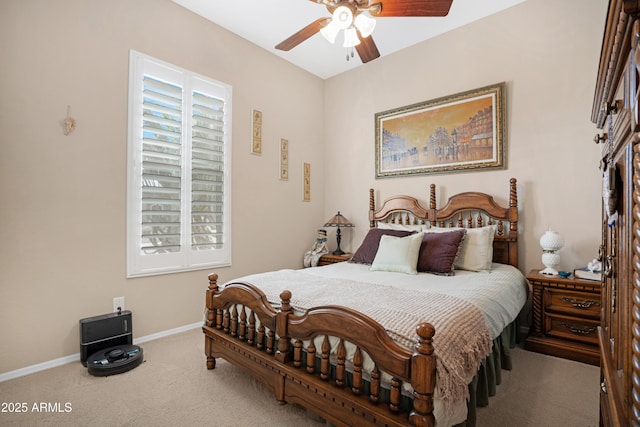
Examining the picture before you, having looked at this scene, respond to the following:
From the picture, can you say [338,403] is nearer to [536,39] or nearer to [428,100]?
[428,100]

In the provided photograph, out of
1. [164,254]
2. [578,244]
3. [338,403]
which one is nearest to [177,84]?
[164,254]

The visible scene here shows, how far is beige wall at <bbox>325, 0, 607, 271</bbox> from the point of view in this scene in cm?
261

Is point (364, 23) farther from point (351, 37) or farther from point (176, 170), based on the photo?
point (176, 170)

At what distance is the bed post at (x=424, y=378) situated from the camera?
114 cm

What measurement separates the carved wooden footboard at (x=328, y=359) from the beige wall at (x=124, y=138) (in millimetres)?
1301

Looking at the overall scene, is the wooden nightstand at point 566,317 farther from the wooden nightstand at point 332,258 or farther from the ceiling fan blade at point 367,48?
the ceiling fan blade at point 367,48

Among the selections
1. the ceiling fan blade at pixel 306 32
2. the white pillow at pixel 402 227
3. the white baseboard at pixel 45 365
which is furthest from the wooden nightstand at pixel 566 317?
the white baseboard at pixel 45 365

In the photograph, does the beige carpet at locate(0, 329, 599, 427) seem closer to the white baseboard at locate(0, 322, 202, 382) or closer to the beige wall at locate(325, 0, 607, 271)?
the white baseboard at locate(0, 322, 202, 382)

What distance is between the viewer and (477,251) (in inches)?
106

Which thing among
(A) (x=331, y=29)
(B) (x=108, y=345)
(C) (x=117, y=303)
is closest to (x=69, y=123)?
(C) (x=117, y=303)

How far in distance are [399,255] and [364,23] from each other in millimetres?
1794

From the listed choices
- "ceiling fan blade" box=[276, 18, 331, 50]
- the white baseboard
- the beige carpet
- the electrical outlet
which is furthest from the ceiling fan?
the white baseboard

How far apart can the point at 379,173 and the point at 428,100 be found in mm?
1014

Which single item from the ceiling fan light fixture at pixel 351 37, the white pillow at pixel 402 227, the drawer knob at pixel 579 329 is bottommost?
the drawer knob at pixel 579 329
